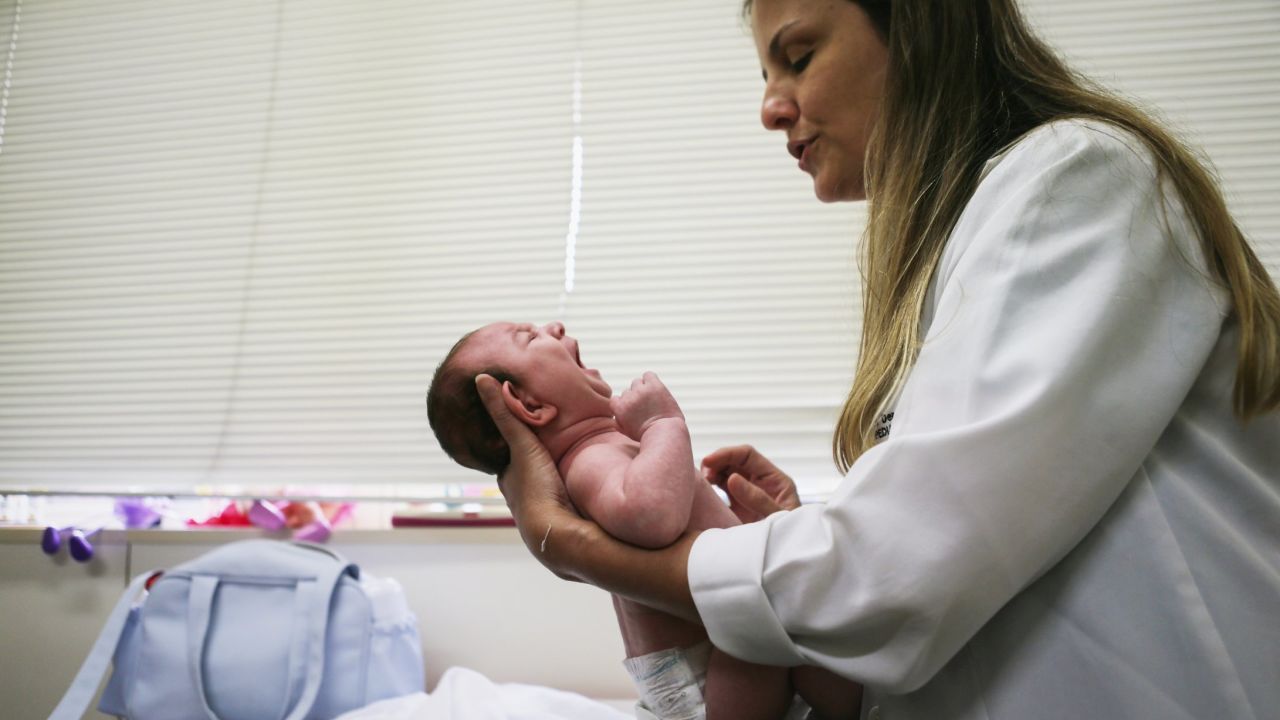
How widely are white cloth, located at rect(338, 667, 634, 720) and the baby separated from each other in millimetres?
536

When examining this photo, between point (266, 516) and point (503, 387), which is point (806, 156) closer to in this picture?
point (503, 387)

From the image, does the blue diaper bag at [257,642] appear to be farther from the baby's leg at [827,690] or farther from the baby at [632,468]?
the baby's leg at [827,690]

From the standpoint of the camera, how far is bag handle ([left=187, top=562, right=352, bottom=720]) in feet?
5.62

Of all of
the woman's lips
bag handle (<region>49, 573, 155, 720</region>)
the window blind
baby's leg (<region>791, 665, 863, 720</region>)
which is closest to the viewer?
baby's leg (<region>791, 665, 863, 720</region>)

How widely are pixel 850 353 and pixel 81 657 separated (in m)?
2.24

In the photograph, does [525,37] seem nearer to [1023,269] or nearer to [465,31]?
[465,31]

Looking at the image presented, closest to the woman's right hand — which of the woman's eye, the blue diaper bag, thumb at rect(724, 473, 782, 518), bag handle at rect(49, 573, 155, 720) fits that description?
thumb at rect(724, 473, 782, 518)

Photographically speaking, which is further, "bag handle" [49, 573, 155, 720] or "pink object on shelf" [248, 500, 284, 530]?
"pink object on shelf" [248, 500, 284, 530]

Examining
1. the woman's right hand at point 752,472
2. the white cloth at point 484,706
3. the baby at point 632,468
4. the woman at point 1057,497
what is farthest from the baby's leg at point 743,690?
the white cloth at point 484,706

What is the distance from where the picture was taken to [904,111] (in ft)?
3.45

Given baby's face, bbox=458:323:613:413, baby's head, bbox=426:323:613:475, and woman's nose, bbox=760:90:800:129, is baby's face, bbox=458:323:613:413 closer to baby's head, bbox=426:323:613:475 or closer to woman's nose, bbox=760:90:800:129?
baby's head, bbox=426:323:613:475

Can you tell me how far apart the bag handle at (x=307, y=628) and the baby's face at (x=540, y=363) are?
0.92m

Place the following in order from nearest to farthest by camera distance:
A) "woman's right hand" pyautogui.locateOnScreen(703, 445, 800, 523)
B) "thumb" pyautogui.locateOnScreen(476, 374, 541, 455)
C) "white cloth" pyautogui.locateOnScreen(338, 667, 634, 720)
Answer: "thumb" pyautogui.locateOnScreen(476, 374, 541, 455) → "woman's right hand" pyautogui.locateOnScreen(703, 445, 800, 523) → "white cloth" pyautogui.locateOnScreen(338, 667, 634, 720)

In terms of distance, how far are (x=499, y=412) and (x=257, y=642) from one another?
3.65 ft
